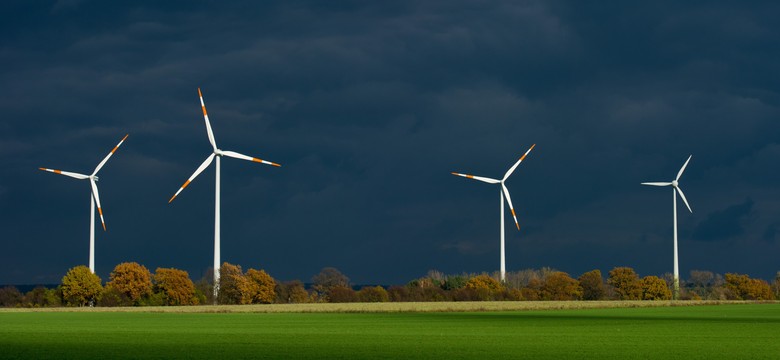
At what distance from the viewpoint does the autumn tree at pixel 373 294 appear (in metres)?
105

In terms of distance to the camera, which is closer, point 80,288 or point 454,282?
point 80,288

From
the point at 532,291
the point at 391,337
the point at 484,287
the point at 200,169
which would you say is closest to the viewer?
the point at 391,337

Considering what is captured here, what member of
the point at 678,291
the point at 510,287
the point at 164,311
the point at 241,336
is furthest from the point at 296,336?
the point at 678,291

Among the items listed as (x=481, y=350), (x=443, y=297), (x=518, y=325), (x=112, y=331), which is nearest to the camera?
(x=481, y=350)

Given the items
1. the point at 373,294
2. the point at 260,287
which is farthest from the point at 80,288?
the point at 373,294

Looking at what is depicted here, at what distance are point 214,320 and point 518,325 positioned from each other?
18.0m

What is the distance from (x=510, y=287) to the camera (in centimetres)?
11444

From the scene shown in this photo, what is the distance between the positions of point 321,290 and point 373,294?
9.33m

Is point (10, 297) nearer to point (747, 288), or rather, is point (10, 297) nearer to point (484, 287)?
point (484, 287)

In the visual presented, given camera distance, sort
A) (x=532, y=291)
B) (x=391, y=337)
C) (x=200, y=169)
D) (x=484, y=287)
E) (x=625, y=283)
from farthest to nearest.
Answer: (x=625, y=283)
(x=532, y=291)
(x=484, y=287)
(x=200, y=169)
(x=391, y=337)

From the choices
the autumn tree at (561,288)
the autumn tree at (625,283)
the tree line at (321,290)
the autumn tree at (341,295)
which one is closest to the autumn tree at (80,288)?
the tree line at (321,290)

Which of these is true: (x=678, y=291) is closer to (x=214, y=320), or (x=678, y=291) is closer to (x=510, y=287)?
(x=510, y=287)

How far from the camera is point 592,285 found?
113 m

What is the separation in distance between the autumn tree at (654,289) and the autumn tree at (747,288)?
8547 millimetres
